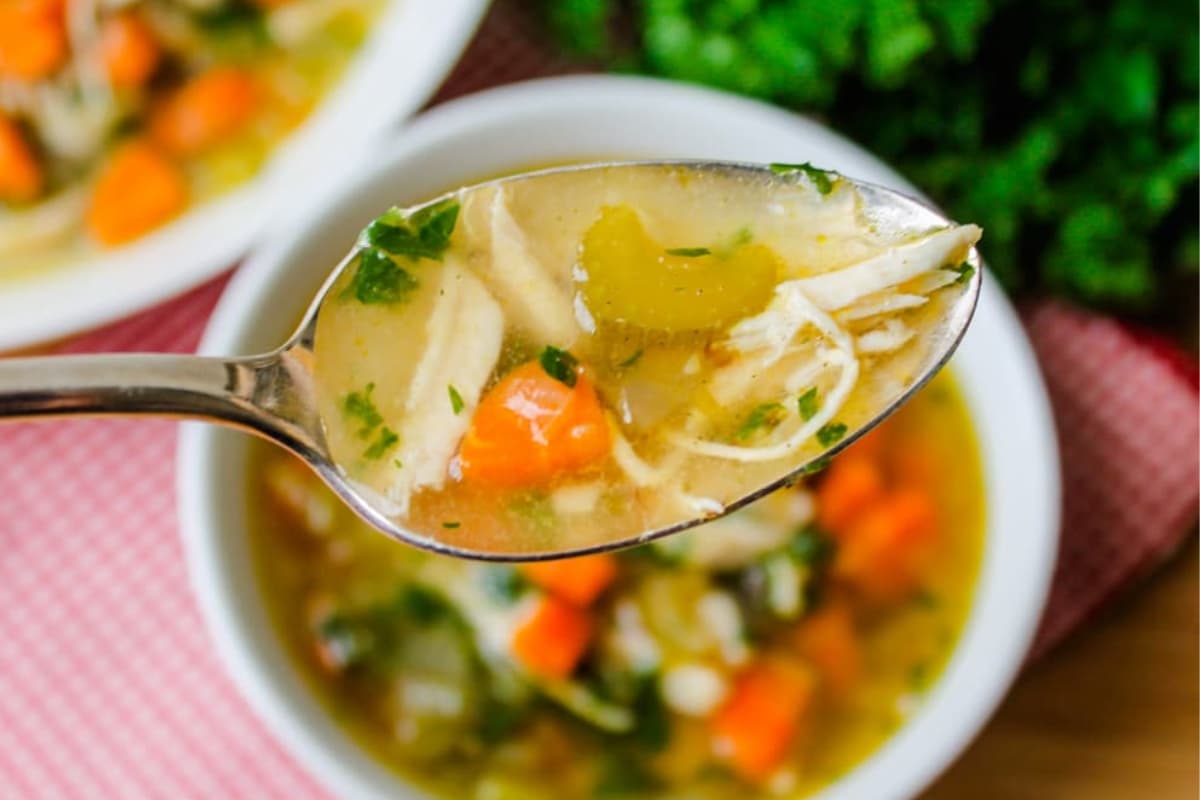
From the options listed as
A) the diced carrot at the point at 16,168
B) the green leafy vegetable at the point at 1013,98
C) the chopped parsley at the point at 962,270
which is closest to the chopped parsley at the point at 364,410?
the chopped parsley at the point at 962,270

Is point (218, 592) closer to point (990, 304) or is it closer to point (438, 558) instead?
point (438, 558)

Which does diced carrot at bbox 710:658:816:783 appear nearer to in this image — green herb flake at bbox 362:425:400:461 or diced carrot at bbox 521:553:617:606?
diced carrot at bbox 521:553:617:606

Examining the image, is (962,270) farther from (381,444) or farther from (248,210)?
(248,210)

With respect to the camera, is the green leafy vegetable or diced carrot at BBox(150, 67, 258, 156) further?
diced carrot at BBox(150, 67, 258, 156)

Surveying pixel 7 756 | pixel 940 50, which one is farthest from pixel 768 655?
pixel 7 756

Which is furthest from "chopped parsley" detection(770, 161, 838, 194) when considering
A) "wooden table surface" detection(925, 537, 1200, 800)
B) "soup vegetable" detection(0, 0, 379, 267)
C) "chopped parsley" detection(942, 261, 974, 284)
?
"soup vegetable" detection(0, 0, 379, 267)

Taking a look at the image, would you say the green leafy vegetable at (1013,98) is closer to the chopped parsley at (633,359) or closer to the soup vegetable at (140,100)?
the soup vegetable at (140,100)
